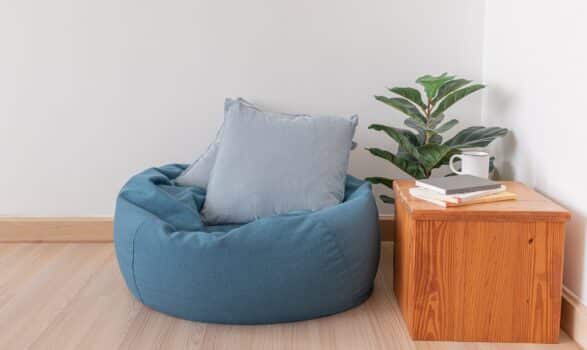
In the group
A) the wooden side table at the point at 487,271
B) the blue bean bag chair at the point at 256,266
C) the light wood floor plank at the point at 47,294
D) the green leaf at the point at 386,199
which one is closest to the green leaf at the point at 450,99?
the green leaf at the point at 386,199

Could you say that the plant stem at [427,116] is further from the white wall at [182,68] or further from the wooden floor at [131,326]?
the wooden floor at [131,326]

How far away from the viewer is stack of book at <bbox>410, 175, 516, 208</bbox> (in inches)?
88.0

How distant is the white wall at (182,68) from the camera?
3.21m

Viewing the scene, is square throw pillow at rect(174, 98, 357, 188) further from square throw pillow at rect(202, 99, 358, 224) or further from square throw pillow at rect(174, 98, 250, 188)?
square throw pillow at rect(202, 99, 358, 224)

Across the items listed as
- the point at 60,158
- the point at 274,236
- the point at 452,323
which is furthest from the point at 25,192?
the point at 452,323

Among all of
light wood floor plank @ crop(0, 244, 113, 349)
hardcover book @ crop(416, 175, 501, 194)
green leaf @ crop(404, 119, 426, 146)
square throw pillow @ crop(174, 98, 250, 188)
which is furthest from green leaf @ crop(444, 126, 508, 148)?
light wood floor plank @ crop(0, 244, 113, 349)

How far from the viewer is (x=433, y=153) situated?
2.76 meters

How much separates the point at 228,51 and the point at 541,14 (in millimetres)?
1406

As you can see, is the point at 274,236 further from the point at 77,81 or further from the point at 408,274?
the point at 77,81

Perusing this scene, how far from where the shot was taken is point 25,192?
3.39 m

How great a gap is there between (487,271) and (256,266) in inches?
29.2

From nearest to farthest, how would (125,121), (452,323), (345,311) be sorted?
(452,323) → (345,311) → (125,121)

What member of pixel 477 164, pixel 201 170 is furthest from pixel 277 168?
pixel 477 164

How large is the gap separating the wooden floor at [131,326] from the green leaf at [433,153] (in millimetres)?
501
